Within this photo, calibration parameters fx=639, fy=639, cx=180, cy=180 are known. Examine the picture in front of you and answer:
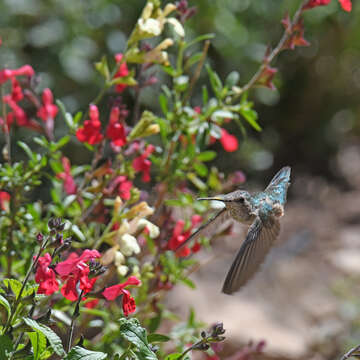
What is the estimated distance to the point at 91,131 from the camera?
5.17 feet

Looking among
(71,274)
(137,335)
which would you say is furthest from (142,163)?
(137,335)

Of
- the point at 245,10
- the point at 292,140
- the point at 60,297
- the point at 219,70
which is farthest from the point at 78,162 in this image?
the point at 60,297

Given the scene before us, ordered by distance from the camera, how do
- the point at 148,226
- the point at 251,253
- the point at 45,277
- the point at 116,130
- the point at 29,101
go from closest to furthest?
the point at 45,277, the point at 251,253, the point at 148,226, the point at 116,130, the point at 29,101

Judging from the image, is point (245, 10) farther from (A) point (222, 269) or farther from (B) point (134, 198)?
(B) point (134, 198)

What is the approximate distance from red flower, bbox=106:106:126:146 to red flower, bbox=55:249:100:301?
464mm

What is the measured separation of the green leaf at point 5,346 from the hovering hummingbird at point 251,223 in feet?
1.38

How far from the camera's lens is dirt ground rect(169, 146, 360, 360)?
3338 mm

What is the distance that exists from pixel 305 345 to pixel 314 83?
248 centimetres

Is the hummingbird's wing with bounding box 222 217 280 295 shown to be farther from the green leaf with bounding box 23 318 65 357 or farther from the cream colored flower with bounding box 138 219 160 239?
the green leaf with bounding box 23 318 65 357

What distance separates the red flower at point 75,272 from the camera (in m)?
1.11

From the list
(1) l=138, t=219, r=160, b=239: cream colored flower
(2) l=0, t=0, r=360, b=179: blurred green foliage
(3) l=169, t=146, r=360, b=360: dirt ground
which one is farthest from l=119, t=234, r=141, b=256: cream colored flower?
(2) l=0, t=0, r=360, b=179: blurred green foliage

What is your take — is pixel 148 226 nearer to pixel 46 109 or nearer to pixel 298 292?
pixel 46 109

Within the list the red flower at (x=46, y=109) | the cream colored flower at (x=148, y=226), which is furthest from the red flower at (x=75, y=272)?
the red flower at (x=46, y=109)

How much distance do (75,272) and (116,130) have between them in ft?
1.71
